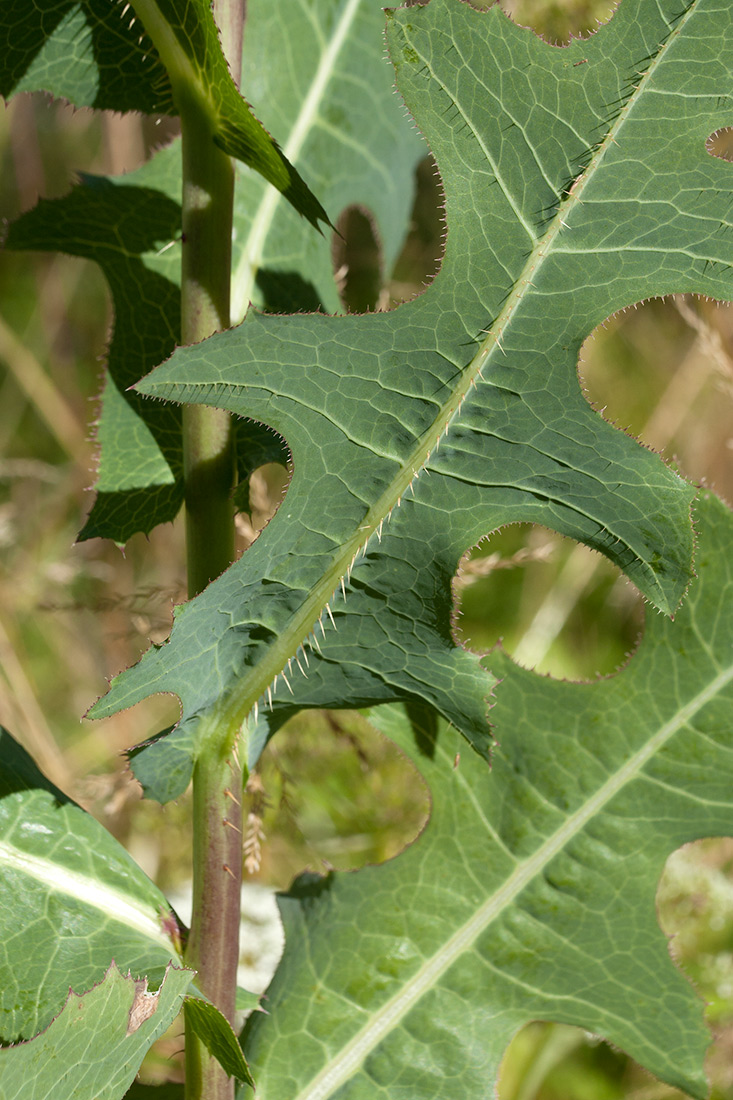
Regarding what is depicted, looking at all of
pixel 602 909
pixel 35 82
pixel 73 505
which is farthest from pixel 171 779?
pixel 73 505

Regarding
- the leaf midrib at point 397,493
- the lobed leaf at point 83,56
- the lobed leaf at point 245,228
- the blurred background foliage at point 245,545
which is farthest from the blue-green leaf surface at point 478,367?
the blurred background foliage at point 245,545

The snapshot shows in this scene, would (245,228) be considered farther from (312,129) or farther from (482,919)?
(482,919)

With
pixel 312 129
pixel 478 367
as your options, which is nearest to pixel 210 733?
pixel 478 367

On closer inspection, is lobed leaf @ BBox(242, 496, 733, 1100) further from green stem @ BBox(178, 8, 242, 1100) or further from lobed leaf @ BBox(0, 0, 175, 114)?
lobed leaf @ BBox(0, 0, 175, 114)

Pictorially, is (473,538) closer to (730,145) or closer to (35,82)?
(35,82)

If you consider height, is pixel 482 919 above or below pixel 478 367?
below

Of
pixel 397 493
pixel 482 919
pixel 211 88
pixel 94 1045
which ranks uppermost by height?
pixel 211 88

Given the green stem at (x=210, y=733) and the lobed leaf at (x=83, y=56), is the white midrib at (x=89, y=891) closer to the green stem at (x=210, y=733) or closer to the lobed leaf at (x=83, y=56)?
the green stem at (x=210, y=733)

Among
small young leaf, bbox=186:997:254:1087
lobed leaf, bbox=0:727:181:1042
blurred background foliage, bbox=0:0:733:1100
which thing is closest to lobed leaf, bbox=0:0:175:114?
blurred background foliage, bbox=0:0:733:1100
